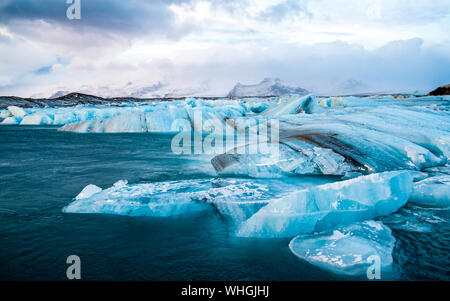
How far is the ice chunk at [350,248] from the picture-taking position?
1.57 metres

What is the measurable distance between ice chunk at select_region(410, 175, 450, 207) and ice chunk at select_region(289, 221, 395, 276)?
92 cm

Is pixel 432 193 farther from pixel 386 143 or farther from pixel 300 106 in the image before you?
pixel 300 106

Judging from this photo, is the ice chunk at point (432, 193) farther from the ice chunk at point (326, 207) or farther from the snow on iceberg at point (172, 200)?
the snow on iceberg at point (172, 200)

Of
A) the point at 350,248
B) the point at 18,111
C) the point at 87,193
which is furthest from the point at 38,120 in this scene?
the point at 350,248

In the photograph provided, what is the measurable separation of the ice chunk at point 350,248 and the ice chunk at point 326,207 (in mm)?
96

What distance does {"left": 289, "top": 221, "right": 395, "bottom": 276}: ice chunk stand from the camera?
1568mm

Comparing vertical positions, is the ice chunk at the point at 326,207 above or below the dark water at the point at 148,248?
above

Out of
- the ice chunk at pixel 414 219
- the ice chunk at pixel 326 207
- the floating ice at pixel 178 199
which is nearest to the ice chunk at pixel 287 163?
→ the floating ice at pixel 178 199

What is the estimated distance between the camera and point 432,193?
2.62 m

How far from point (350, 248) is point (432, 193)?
153 cm

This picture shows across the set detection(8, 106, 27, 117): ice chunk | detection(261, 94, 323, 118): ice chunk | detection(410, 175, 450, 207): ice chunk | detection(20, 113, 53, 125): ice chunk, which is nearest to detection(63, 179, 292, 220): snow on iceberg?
detection(410, 175, 450, 207): ice chunk

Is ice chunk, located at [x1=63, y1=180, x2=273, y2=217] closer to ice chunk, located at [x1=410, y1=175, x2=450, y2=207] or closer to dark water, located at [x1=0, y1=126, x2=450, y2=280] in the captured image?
dark water, located at [x1=0, y1=126, x2=450, y2=280]
